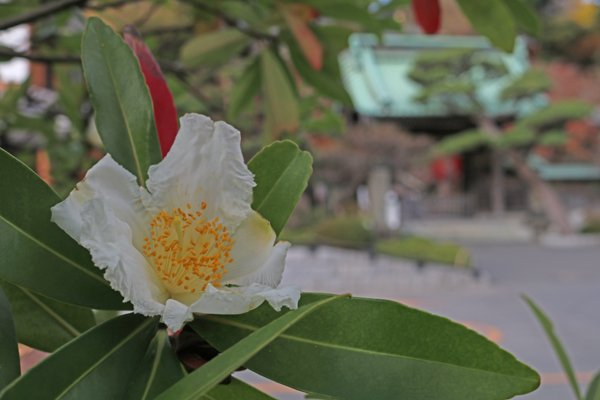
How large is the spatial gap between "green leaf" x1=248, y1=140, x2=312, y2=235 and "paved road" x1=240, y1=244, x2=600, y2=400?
107 inches

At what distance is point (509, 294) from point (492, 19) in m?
5.06

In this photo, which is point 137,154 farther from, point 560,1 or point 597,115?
point 560,1

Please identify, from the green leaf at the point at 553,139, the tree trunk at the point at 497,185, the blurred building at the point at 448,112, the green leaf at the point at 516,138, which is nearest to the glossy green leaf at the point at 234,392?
the green leaf at the point at 516,138

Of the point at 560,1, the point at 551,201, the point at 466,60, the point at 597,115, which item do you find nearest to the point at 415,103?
the point at 466,60

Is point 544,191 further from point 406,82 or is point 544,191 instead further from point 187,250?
point 187,250

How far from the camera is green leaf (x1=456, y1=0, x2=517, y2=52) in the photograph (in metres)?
0.51

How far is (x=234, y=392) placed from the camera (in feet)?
0.90

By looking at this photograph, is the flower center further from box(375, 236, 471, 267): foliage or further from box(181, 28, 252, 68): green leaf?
box(375, 236, 471, 267): foliage

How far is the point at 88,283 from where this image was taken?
0.26 meters

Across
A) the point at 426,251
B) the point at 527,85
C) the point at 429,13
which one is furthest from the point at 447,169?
the point at 429,13

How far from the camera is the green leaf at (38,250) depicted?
0.77 feet

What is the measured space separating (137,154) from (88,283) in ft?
0.26

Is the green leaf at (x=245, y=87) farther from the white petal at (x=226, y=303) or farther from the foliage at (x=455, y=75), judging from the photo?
the foliage at (x=455, y=75)

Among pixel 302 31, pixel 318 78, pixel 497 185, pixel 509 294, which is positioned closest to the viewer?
pixel 302 31
